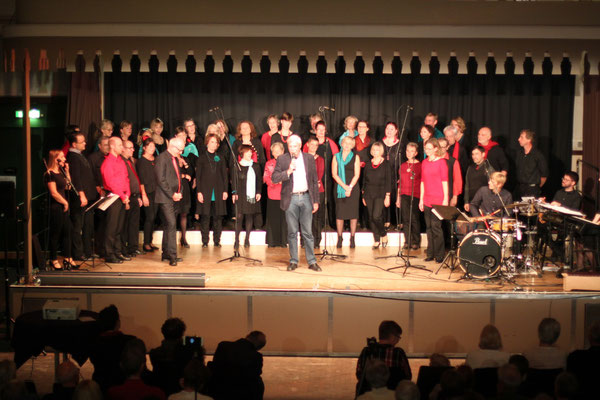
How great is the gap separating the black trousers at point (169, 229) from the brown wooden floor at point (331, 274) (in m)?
0.18

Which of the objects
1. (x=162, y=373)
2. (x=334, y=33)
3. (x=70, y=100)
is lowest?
(x=162, y=373)

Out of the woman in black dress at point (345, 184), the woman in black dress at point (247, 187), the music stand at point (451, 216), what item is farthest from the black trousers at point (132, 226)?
the music stand at point (451, 216)

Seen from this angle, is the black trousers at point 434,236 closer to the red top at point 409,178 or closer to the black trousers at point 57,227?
the red top at point 409,178

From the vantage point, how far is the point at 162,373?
5.77 metres

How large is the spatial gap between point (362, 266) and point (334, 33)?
3263 millimetres

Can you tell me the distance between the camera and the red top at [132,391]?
5.08 m

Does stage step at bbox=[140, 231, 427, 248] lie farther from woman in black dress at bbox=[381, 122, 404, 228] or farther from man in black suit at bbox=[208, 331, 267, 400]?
man in black suit at bbox=[208, 331, 267, 400]

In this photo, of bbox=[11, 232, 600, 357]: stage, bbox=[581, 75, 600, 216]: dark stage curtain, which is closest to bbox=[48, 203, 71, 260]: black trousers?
bbox=[11, 232, 600, 357]: stage

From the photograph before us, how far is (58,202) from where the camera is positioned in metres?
9.40

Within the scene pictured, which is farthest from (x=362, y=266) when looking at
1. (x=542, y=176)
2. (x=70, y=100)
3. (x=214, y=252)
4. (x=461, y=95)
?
(x=70, y=100)

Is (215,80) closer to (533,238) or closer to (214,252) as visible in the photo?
(214,252)

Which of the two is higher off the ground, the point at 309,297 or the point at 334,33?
the point at 334,33

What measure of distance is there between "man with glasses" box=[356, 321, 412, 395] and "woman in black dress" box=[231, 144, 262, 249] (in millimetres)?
5003

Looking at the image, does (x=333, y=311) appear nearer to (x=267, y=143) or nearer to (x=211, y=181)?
(x=211, y=181)
